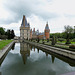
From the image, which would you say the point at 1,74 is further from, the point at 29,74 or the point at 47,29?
the point at 47,29

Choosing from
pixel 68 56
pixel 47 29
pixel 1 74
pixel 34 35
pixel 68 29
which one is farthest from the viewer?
pixel 34 35

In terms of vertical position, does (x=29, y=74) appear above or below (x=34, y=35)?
below

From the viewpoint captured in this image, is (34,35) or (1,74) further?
(34,35)

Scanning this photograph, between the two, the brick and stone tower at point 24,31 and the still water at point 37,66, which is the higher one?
the brick and stone tower at point 24,31

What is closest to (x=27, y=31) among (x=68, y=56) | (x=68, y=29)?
(x=68, y=29)

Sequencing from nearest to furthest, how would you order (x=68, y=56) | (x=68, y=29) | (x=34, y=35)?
(x=68, y=56), (x=68, y=29), (x=34, y=35)

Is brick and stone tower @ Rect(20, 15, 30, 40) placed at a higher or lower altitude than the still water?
higher

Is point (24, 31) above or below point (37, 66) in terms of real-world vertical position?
above

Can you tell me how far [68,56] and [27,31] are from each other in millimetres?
64295

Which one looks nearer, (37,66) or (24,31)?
(37,66)

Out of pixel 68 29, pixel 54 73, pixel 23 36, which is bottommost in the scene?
pixel 54 73

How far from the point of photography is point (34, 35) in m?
93.8

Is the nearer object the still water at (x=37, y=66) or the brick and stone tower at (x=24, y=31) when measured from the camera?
the still water at (x=37, y=66)

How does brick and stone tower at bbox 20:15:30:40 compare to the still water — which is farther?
brick and stone tower at bbox 20:15:30:40
